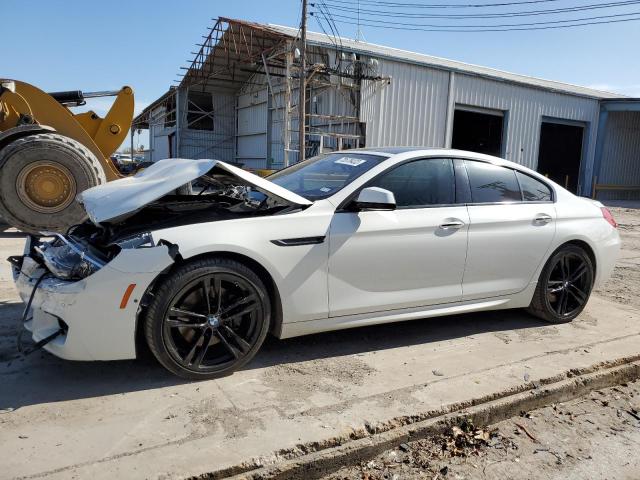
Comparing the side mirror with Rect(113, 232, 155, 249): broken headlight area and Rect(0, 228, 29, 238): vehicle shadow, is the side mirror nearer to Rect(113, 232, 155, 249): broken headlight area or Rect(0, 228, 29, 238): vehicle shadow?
Rect(113, 232, 155, 249): broken headlight area

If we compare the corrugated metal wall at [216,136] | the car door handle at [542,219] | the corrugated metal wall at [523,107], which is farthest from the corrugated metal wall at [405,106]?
the car door handle at [542,219]

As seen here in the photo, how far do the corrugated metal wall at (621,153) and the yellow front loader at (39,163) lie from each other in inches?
974

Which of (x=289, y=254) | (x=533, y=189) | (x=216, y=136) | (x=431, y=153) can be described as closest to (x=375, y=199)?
(x=289, y=254)

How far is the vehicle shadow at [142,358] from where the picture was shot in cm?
316

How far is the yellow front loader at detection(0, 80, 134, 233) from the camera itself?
25.2 feet

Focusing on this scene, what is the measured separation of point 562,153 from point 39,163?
80.3ft

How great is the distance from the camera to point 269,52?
1908 centimetres

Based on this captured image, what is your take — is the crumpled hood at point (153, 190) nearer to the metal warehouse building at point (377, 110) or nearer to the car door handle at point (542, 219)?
the car door handle at point (542, 219)

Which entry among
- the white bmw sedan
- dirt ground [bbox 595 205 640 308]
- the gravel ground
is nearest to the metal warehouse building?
dirt ground [bbox 595 205 640 308]

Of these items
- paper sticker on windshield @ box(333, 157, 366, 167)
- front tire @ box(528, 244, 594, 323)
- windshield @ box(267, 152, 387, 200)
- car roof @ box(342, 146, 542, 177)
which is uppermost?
car roof @ box(342, 146, 542, 177)

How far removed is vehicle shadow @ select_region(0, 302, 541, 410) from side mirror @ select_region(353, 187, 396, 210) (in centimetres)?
114

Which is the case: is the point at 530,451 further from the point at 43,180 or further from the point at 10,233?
the point at 10,233

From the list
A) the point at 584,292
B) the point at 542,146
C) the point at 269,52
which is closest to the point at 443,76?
the point at 269,52

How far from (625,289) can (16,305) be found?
22.1ft
